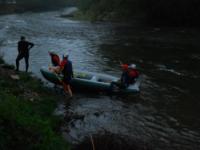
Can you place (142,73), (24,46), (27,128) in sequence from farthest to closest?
1. (142,73)
2. (24,46)
3. (27,128)

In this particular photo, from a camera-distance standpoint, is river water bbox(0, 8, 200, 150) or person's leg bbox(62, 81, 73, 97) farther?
person's leg bbox(62, 81, 73, 97)

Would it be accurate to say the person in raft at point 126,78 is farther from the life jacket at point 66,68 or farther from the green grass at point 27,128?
the green grass at point 27,128

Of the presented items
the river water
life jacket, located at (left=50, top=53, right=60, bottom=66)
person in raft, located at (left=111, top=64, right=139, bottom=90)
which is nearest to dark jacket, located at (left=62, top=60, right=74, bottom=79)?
the river water

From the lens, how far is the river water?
11497 millimetres

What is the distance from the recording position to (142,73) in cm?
1964

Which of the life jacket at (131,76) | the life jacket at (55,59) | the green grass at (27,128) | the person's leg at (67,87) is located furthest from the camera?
the life jacket at (55,59)

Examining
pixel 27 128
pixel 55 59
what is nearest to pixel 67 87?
pixel 55 59

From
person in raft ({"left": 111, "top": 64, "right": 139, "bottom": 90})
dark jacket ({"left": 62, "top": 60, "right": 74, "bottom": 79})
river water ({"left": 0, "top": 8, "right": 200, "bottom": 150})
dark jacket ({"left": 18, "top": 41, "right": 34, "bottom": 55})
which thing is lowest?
river water ({"left": 0, "top": 8, "right": 200, "bottom": 150})

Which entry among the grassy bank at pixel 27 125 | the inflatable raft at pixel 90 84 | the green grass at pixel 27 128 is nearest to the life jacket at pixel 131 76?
the inflatable raft at pixel 90 84

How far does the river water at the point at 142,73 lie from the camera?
11.5m

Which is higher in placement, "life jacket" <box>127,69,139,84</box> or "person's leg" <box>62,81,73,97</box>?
"life jacket" <box>127,69,139,84</box>

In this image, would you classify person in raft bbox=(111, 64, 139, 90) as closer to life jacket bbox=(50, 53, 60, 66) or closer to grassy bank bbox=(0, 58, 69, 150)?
life jacket bbox=(50, 53, 60, 66)

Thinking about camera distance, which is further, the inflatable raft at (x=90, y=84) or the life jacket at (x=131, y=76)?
the life jacket at (x=131, y=76)

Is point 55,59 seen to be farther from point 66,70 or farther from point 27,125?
point 27,125
